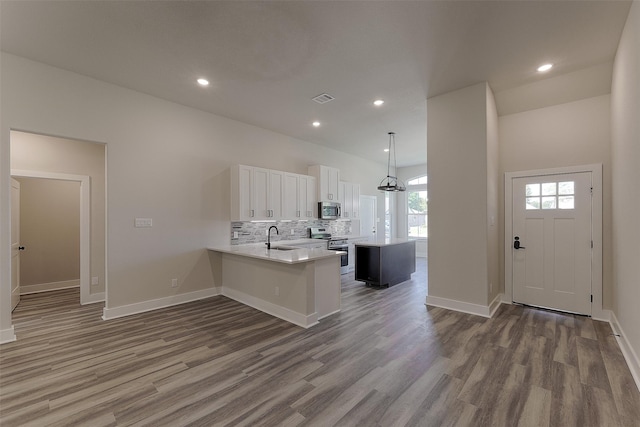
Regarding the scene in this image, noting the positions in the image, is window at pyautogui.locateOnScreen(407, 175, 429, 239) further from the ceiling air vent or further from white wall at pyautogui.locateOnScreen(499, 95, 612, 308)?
the ceiling air vent

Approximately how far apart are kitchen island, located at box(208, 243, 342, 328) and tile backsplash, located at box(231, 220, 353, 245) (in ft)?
2.26

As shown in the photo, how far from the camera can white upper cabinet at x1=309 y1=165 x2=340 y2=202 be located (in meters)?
6.42

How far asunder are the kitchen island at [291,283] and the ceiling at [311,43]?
2345mm

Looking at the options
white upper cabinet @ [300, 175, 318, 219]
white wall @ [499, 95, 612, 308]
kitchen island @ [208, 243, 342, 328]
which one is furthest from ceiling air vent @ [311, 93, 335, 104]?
white wall @ [499, 95, 612, 308]

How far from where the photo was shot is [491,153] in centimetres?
401

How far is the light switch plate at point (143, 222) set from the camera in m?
4.09

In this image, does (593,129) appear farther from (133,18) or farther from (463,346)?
(133,18)

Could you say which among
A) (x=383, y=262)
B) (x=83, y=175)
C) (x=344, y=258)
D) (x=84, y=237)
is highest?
(x=83, y=175)

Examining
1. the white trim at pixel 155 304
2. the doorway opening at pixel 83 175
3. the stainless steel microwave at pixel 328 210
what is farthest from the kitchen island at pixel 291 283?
the stainless steel microwave at pixel 328 210

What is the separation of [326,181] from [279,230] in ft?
5.30

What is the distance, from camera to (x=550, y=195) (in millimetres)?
4137

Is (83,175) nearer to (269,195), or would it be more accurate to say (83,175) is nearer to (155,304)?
(155,304)

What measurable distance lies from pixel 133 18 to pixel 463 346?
4.55 m

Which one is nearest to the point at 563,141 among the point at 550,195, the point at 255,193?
the point at 550,195
